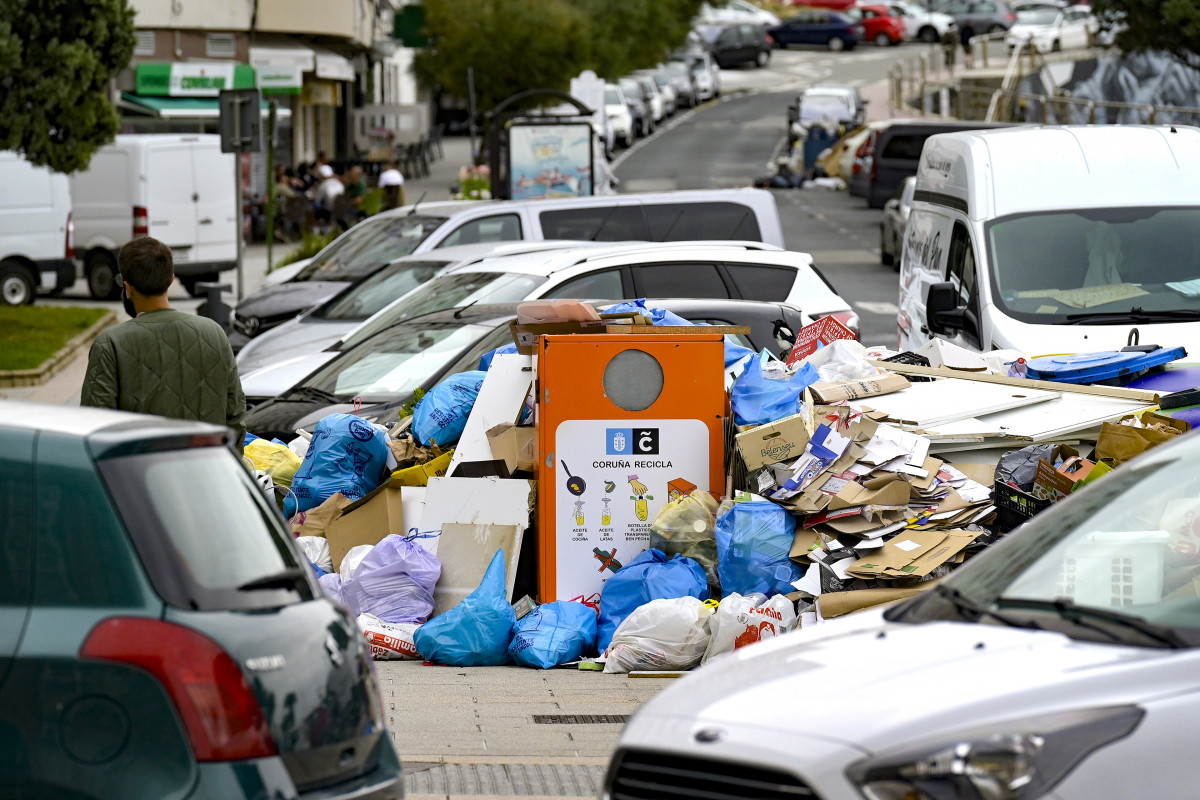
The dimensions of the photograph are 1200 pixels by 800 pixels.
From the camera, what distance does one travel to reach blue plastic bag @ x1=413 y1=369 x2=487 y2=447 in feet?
26.1

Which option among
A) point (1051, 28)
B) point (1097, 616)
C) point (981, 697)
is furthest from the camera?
point (1051, 28)

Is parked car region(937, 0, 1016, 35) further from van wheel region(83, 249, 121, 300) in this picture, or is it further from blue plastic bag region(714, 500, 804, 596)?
blue plastic bag region(714, 500, 804, 596)

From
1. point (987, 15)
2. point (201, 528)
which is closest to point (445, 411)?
point (201, 528)

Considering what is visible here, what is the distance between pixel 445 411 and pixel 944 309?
3061mm

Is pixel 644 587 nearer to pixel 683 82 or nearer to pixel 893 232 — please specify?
pixel 893 232

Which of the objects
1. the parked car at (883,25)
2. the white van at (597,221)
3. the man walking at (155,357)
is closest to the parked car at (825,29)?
the parked car at (883,25)

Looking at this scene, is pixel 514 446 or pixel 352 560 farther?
pixel 514 446

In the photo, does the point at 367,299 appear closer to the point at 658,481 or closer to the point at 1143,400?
the point at 658,481

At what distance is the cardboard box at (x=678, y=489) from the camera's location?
→ 7172 millimetres

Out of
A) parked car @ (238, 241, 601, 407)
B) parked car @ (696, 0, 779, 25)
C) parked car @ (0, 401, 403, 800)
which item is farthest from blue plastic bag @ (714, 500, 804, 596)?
parked car @ (696, 0, 779, 25)

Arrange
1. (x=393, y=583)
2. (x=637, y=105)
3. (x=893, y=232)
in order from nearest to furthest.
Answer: (x=393, y=583) < (x=893, y=232) < (x=637, y=105)

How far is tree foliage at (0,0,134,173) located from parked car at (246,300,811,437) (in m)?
8.72

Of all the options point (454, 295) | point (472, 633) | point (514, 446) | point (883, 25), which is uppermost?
point (883, 25)

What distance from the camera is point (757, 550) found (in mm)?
6758
